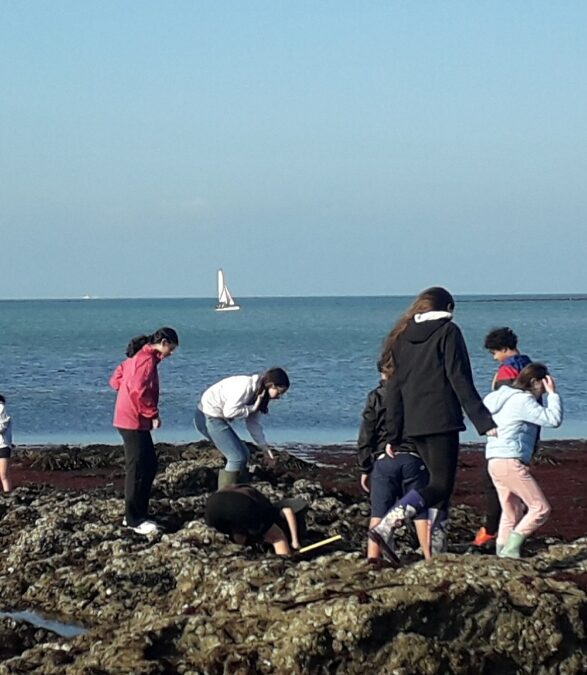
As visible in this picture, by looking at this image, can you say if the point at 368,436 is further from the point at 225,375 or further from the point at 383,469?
the point at 225,375

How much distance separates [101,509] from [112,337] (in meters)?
77.2

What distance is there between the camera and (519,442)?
941 cm

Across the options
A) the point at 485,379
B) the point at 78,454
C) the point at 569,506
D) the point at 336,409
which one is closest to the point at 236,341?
the point at 485,379

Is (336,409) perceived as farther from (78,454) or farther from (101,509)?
(101,509)

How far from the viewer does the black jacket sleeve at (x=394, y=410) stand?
9.27 metres

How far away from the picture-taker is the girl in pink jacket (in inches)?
440

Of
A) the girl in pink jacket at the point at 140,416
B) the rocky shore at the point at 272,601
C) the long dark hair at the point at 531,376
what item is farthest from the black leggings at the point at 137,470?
the long dark hair at the point at 531,376

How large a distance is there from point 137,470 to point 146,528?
526 millimetres

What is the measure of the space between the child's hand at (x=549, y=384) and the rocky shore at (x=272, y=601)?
1.28 meters

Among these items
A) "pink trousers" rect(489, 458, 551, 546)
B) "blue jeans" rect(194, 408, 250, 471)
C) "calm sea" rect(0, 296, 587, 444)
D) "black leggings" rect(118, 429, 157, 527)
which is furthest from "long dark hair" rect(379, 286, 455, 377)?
"calm sea" rect(0, 296, 587, 444)

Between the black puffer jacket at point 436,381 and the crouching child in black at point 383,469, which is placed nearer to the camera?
the black puffer jacket at point 436,381

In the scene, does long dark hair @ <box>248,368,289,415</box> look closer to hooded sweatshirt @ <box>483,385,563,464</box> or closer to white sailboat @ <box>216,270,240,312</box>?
hooded sweatshirt @ <box>483,385,563,464</box>

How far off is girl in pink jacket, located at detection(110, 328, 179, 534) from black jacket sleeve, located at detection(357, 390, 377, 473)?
7.06 ft

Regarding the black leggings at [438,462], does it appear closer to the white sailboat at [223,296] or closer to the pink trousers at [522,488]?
the pink trousers at [522,488]
